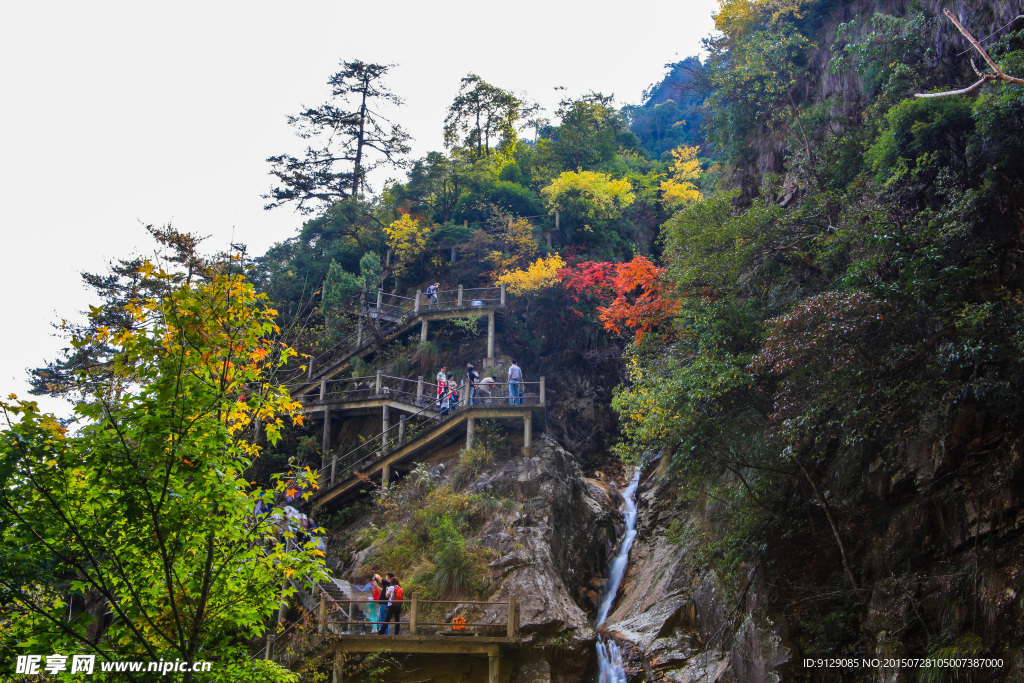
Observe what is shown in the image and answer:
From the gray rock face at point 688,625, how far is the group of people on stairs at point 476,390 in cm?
575

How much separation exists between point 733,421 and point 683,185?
2017 centimetres

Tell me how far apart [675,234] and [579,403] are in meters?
9.07

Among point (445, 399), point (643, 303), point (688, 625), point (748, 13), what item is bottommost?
point (688, 625)

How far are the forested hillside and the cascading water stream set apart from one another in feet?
0.97

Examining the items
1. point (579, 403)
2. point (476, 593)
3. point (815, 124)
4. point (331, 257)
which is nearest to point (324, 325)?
point (331, 257)

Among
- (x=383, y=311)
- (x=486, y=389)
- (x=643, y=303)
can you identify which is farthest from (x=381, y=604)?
(x=383, y=311)

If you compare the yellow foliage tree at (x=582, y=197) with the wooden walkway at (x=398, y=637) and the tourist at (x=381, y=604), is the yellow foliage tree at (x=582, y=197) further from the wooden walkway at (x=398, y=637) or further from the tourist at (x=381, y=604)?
the wooden walkway at (x=398, y=637)

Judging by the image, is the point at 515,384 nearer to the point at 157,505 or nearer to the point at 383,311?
the point at 383,311

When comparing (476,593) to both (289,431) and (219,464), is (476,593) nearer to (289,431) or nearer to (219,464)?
(219,464)

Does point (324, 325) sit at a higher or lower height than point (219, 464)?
higher

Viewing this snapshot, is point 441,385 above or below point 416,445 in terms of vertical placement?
above

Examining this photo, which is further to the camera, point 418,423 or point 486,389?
point 418,423

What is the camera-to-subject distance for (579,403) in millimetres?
22250

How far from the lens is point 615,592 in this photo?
630 inches
